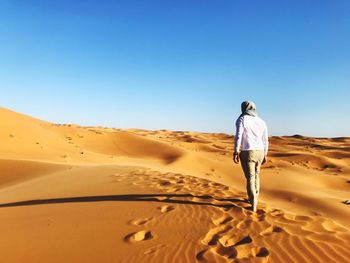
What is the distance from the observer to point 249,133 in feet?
21.2

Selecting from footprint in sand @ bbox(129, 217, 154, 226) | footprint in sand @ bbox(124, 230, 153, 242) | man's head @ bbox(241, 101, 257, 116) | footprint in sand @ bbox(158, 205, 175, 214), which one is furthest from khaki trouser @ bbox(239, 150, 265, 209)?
footprint in sand @ bbox(124, 230, 153, 242)

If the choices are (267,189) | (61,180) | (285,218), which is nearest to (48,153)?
(61,180)

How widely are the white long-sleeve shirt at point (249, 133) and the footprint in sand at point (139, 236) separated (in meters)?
2.18

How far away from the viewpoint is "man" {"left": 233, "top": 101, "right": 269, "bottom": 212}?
20.9 feet

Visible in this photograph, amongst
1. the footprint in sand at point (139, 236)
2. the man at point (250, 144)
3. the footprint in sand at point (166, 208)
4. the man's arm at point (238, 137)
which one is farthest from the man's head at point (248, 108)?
the footprint in sand at point (139, 236)

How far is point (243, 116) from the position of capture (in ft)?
21.4

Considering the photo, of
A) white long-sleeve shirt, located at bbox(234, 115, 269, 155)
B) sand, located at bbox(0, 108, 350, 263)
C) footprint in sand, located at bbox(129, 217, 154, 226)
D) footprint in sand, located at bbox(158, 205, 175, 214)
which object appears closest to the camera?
sand, located at bbox(0, 108, 350, 263)

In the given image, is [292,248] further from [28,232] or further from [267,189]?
[267,189]

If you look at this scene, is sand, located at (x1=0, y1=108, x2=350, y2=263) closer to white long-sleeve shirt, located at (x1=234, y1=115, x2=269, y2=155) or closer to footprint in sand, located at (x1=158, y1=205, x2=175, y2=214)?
footprint in sand, located at (x1=158, y1=205, x2=175, y2=214)

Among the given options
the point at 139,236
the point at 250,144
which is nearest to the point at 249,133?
the point at 250,144

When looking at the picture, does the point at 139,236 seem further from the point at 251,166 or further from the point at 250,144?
the point at 250,144

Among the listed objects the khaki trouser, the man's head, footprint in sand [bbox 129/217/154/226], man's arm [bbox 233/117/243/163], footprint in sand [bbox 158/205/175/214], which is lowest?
footprint in sand [bbox 129/217/154/226]

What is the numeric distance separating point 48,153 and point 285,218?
1715 cm

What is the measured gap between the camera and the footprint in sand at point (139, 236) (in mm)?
4883
